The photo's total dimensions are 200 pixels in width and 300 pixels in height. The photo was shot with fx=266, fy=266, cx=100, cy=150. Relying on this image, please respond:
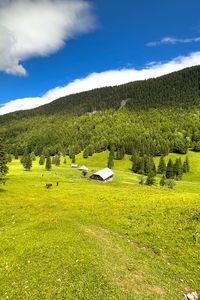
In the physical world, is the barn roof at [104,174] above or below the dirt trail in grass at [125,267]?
above

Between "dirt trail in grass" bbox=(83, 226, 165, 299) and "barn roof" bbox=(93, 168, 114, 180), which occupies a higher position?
"barn roof" bbox=(93, 168, 114, 180)

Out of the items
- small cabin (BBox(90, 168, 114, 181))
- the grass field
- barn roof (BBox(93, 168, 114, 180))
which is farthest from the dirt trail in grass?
barn roof (BBox(93, 168, 114, 180))

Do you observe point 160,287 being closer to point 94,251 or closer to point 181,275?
point 181,275

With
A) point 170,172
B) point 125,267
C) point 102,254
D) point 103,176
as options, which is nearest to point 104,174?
point 103,176

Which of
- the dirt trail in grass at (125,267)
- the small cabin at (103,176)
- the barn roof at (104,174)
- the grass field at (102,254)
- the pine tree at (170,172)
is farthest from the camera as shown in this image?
the pine tree at (170,172)

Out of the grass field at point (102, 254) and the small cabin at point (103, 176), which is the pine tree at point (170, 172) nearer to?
the small cabin at point (103, 176)

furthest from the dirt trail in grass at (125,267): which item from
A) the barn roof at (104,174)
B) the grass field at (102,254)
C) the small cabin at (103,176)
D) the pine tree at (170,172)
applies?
the pine tree at (170,172)

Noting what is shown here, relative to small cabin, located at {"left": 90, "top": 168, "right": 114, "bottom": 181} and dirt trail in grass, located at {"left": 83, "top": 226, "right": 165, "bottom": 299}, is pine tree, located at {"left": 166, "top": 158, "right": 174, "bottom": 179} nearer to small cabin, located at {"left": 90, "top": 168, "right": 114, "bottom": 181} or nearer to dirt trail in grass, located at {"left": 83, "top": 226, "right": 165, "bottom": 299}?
small cabin, located at {"left": 90, "top": 168, "right": 114, "bottom": 181}

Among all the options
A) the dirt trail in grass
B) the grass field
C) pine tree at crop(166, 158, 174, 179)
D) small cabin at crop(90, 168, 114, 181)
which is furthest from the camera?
pine tree at crop(166, 158, 174, 179)

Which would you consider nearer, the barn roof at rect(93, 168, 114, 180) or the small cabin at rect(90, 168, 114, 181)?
the small cabin at rect(90, 168, 114, 181)

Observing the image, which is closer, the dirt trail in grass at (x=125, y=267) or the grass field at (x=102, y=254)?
the grass field at (x=102, y=254)

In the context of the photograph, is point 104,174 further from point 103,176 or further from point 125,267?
point 125,267

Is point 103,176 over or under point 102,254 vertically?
under

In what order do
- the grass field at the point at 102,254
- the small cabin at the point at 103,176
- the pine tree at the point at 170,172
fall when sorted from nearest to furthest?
the grass field at the point at 102,254 → the small cabin at the point at 103,176 → the pine tree at the point at 170,172
